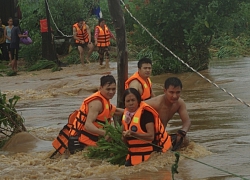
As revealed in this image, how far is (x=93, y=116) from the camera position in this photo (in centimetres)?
748

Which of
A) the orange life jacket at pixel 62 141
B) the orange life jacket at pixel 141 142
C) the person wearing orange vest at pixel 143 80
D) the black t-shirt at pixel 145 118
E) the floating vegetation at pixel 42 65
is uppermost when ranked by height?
the person wearing orange vest at pixel 143 80

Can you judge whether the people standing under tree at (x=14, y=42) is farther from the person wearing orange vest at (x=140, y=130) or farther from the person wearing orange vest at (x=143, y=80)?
the person wearing orange vest at (x=140, y=130)

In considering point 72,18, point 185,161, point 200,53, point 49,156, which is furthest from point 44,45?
point 185,161

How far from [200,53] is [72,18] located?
843 centimetres

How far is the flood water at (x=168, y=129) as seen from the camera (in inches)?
265

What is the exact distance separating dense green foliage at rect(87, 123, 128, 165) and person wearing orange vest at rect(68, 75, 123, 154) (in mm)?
219

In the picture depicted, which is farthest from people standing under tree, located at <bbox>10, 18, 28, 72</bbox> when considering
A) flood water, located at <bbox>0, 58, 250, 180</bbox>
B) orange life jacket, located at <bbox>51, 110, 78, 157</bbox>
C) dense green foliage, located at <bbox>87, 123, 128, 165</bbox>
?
dense green foliage, located at <bbox>87, 123, 128, 165</bbox>

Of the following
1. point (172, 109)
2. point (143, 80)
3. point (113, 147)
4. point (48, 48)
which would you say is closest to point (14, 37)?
point (48, 48)

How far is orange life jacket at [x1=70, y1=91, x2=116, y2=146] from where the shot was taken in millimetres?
7574

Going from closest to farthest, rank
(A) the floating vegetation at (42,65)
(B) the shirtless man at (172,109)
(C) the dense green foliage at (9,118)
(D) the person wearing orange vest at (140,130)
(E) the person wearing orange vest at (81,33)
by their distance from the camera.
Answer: (D) the person wearing orange vest at (140,130) → (B) the shirtless man at (172,109) → (C) the dense green foliage at (9,118) → (E) the person wearing orange vest at (81,33) → (A) the floating vegetation at (42,65)

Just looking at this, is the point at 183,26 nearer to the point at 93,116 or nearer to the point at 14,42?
the point at 14,42

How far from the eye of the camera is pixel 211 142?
7.99m

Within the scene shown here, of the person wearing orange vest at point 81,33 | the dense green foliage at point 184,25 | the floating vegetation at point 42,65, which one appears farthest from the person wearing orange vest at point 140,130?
the floating vegetation at point 42,65

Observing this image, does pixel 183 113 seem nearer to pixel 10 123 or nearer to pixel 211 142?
pixel 211 142
